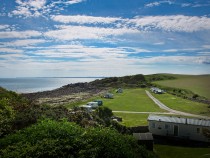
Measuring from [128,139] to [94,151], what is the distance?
19.4ft

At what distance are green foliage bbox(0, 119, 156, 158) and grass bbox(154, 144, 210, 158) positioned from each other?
15132 millimetres

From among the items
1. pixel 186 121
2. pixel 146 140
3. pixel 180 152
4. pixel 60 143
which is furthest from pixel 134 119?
pixel 60 143

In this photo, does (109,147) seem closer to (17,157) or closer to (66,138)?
(66,138)

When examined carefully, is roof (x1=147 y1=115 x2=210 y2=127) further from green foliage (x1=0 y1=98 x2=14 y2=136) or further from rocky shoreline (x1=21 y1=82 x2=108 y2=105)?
rocky shoreline (x1=21 y1=82 x2=108 y2=105)

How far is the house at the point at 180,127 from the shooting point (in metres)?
36.8

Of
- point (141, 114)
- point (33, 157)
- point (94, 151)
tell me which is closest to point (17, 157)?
point (33, 157)

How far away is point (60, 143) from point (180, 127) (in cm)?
2553

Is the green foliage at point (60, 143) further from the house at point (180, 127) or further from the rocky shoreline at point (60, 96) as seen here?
the rocky shoreline at point (60, 96)

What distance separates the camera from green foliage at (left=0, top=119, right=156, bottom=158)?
1540cm

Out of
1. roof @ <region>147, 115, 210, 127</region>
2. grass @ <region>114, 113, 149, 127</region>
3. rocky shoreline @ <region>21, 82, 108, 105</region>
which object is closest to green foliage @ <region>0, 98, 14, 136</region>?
roof @ <region>147, 115, 210, 127</region>

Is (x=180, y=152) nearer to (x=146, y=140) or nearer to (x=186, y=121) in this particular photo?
(x=146, y=140)

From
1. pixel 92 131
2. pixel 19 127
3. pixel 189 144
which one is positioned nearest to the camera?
pixel 92 131

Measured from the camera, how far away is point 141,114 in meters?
57.3

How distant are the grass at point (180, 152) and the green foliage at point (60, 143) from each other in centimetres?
1513
